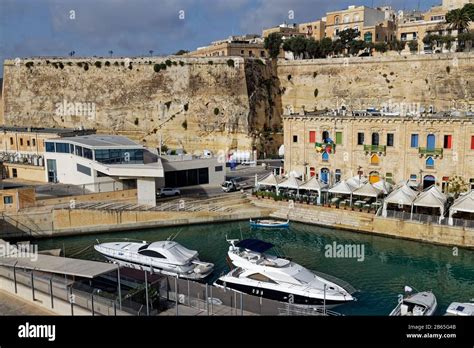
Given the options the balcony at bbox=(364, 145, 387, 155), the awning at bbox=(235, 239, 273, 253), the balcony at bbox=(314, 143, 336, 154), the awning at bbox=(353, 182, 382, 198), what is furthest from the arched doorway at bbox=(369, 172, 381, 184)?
the awning at bbox=(235, 239, 273, 253)

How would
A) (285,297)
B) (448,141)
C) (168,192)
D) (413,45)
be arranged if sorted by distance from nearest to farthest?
(285,297), (448,141), (168,192), (413,45)

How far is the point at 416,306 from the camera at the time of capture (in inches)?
623

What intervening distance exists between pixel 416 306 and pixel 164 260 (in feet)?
31.4

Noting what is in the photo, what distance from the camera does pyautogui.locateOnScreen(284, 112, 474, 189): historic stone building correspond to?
28.9 m

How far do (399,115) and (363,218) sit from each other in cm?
799

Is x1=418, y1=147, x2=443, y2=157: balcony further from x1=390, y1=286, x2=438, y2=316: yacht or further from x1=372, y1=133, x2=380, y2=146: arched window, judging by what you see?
x1=390, y1=286, x2=438, y2=316: yacht

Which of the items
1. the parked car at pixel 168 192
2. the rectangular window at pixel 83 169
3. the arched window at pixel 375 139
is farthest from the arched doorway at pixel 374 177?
the rectangular window at pixel 83 169

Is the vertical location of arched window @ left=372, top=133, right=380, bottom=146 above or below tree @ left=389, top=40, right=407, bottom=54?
below

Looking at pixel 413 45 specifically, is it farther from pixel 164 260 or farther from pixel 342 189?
pixel 164 260

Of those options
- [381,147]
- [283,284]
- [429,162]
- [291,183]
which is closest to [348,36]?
[381,147]

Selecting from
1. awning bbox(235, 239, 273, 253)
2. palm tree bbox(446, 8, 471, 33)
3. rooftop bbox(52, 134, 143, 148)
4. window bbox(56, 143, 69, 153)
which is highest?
palm tree bbox(446, 8, 471, 33)

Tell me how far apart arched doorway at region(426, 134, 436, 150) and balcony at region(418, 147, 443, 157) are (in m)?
0.19

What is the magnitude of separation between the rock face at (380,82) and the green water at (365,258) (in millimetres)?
20668
